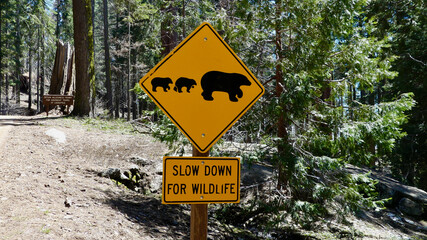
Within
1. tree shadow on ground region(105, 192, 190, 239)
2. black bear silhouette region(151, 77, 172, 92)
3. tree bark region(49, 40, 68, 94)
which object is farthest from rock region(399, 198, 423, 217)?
A: tree bark region(49, 40, 68, 94)

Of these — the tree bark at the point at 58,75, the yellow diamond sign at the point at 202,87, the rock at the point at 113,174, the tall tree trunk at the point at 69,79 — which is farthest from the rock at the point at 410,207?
the tree bark at the point at 58,75

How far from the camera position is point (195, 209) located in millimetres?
2875

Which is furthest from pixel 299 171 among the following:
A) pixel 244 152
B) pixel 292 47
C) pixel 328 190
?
pixel 292 47

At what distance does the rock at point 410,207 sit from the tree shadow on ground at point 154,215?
26.9 ft

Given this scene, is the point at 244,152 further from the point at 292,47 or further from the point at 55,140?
the point at 55,140

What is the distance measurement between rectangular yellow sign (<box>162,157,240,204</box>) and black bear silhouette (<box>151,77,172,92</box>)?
1.97ft

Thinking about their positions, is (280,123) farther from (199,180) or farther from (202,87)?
(199,180)

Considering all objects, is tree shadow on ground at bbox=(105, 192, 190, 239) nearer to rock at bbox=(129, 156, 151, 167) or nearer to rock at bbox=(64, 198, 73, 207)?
rock at bbox=(64, 198, 73, 207)

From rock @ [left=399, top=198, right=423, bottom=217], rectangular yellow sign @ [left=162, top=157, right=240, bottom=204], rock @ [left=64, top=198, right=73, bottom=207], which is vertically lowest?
rock @ [left=399, top=198, right=423, bottom=217]

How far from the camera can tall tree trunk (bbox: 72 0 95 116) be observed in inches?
531

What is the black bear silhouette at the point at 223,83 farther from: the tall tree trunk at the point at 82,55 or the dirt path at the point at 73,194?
the tall tree trunk at the point at 82,55

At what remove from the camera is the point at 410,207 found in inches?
453

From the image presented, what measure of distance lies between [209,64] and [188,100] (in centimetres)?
39

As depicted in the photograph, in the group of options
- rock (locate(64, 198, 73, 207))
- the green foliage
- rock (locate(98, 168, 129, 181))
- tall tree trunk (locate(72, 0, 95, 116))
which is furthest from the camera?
tall tree trunk (locate(72, 0, 95, 116))
